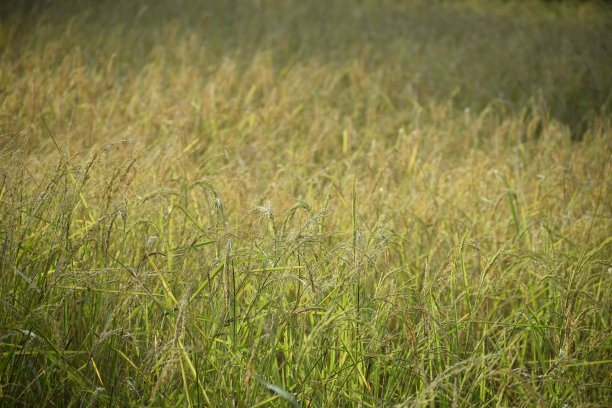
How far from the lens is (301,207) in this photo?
5.99 ft

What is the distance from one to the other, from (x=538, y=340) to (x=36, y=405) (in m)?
1.11

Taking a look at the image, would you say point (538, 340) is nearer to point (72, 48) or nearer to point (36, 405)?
point (36, 405)

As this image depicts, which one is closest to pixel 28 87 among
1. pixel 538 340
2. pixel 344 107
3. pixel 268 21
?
pixel 344 107

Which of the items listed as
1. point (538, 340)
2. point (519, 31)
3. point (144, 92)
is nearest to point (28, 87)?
point (144, 92)

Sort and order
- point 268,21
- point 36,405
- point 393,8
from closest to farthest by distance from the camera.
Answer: point 36,405, point 268,21, point 393,8

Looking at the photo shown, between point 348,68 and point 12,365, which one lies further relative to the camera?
point 348,68

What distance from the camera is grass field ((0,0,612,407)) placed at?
118 centimetres

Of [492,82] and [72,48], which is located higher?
[72,48]

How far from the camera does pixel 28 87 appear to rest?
273 centimetres

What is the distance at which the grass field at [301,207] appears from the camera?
1.18 m

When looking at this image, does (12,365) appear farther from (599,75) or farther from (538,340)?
(599,75)

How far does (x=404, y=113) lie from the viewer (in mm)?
3367

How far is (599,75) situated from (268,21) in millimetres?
2723

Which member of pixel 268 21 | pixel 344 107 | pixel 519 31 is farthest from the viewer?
pixel 519 31
